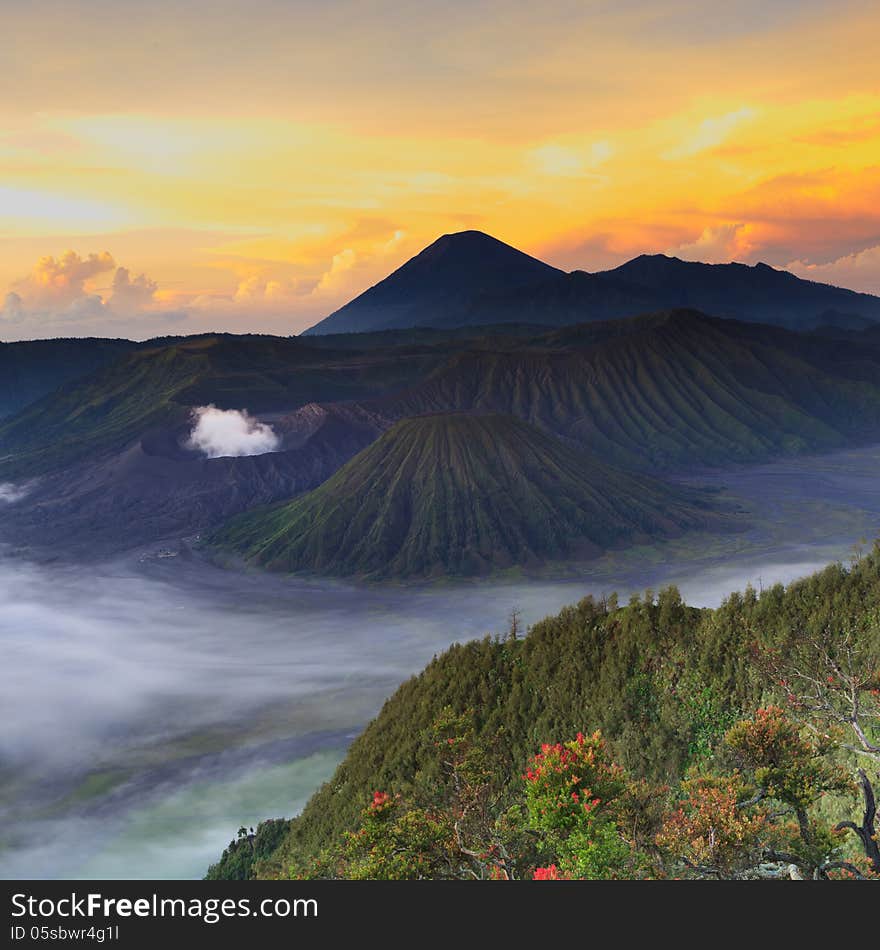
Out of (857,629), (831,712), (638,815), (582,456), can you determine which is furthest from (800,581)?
(582,456)

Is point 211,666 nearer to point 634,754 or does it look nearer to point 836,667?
point 634,754

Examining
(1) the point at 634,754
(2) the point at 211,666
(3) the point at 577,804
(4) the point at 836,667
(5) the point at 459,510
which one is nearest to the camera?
(3) the point at 577,804

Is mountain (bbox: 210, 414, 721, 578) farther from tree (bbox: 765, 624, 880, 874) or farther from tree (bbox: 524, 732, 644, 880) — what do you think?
tree (bbox: 524, 732, 644, 880)

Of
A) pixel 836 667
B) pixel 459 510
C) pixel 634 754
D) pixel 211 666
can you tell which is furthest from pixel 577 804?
pixel 459 510

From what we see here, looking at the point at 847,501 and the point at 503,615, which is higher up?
the point at 847,501

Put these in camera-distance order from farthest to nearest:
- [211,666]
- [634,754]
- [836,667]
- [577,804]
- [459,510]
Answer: [459,510] → [211,666] → [634,754] → [836,667] → [577,804]
